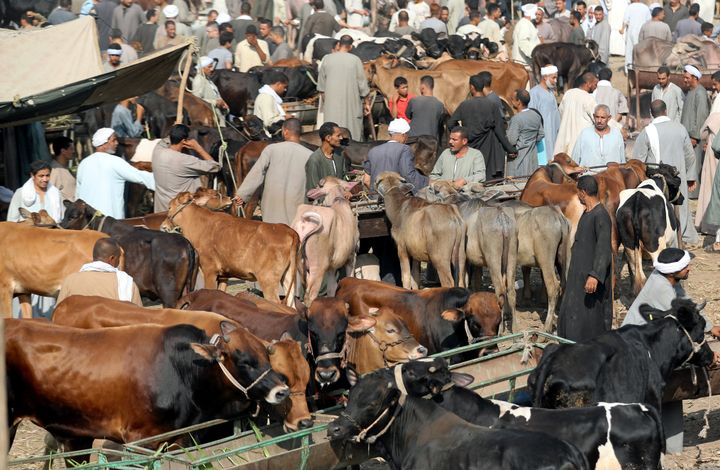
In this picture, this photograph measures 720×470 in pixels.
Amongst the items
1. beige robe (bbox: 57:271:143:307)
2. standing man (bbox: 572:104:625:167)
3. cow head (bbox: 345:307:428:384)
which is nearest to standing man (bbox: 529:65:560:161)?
standing man (bbox: 572:104:625:167)

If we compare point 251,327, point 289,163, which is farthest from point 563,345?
point 289,163

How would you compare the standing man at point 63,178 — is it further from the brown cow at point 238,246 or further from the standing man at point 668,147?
the standing man at point 668,147

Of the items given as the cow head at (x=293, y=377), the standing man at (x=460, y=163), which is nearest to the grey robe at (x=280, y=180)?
the standing man at (x=460, y=163)

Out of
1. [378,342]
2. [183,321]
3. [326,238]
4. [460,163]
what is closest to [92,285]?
[183,321]

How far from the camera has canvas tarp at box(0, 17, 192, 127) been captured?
14836mm

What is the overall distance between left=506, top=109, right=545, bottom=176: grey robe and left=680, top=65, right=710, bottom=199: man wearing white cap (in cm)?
293

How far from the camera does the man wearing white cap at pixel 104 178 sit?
13898 millimetres

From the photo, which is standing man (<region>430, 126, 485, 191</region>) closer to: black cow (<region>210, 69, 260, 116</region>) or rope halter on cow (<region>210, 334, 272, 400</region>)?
rope halter on cow (<region>210, 334, 272, 400</region>)

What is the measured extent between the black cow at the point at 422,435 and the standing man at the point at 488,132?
8422 mm

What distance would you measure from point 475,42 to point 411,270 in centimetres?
1146

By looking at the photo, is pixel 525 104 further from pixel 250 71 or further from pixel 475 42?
pixel 475 42

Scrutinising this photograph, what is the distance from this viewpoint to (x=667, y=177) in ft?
49.5

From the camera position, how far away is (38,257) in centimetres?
1244

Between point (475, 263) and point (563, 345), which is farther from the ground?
point (563, 345)
